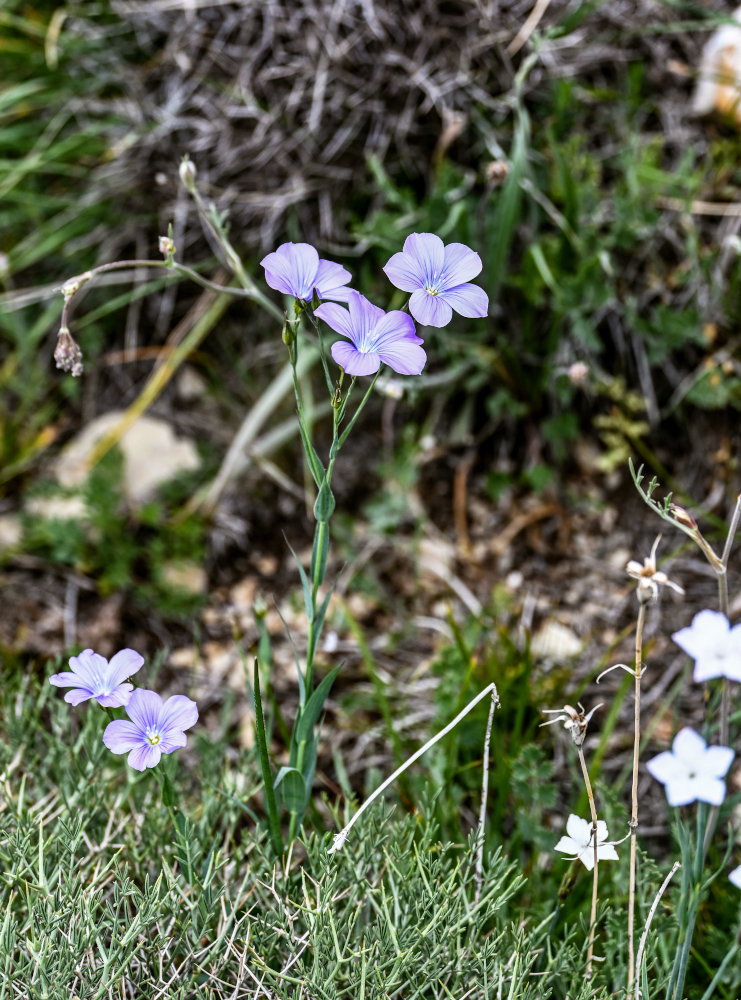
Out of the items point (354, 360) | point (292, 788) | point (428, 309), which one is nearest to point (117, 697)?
point (292, 788)

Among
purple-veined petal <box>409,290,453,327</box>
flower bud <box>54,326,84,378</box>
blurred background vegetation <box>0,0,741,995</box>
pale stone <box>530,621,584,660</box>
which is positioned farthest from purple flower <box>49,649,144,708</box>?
pale stone <box>530,621,584,660</box>

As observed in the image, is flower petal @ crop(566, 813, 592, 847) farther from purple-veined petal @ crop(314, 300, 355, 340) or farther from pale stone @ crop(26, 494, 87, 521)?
pale stone @ crop(26, 494, 87, 521)

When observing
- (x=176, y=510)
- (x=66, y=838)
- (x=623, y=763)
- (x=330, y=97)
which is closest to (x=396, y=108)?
(x=330, y=97)

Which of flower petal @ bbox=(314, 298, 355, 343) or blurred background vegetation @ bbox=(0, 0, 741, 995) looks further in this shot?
blurred background vegetation @ bbox=(0, 0, 741, 995)

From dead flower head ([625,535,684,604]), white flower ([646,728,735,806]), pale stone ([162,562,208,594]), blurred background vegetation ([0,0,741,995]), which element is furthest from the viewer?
pale stone ([162,562,208,594])

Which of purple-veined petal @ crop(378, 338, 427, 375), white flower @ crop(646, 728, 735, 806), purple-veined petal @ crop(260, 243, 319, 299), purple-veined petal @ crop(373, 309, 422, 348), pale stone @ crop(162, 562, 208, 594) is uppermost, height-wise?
purple-veined petal @ crop(260, 243, 319, 299)

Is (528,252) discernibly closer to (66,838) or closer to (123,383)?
(123,383)

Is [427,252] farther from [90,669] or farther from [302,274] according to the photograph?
[90,669]
